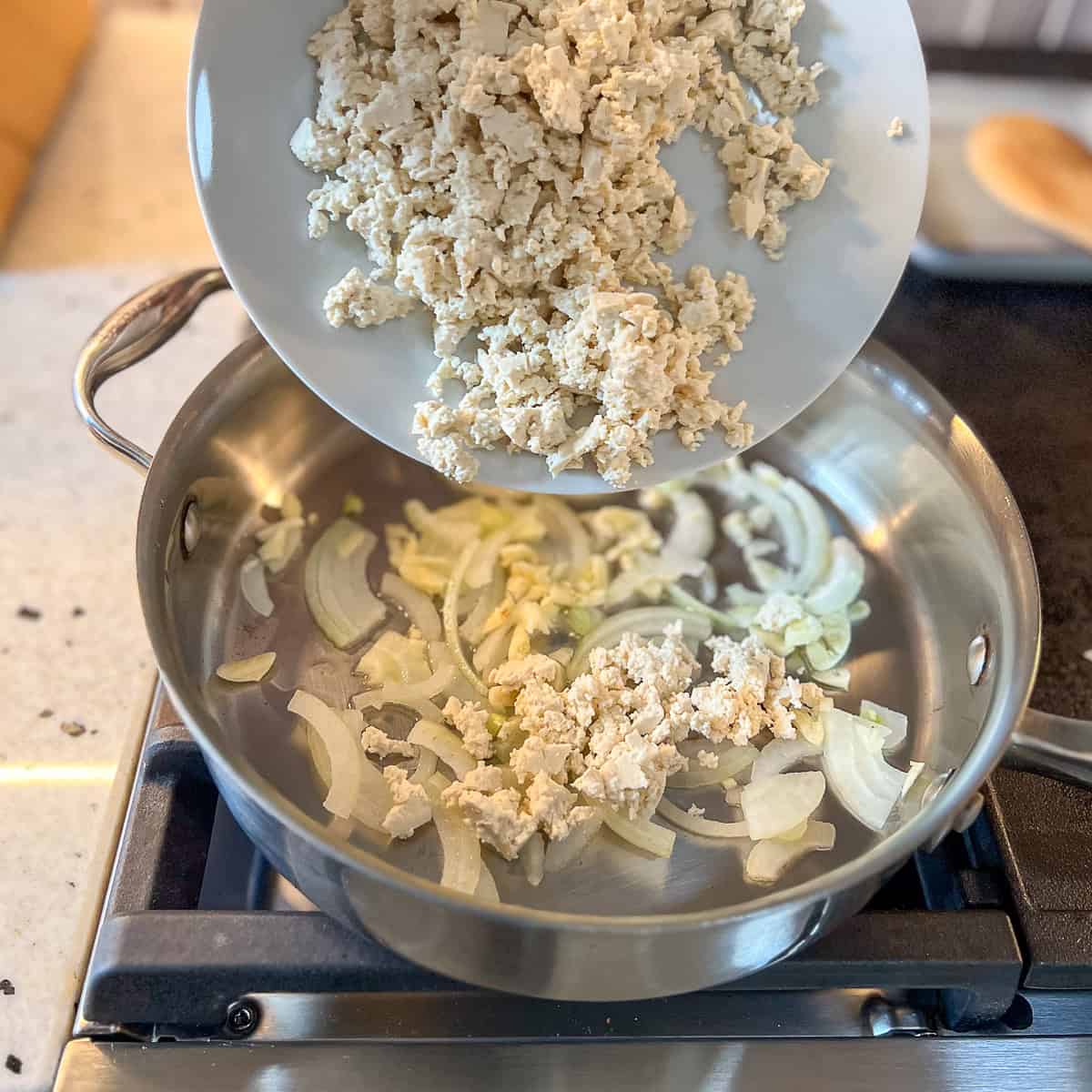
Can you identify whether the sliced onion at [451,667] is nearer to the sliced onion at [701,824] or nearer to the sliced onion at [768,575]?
the sliced onion at [701,824]

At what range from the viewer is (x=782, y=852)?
73 cm

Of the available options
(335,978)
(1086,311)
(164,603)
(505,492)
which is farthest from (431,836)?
(1086,311)

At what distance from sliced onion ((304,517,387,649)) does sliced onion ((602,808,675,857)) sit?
0.26 meters

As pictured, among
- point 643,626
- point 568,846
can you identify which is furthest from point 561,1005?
point 643,626

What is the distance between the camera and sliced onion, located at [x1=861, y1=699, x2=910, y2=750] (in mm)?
794

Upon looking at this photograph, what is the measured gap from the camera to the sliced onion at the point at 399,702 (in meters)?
0.79

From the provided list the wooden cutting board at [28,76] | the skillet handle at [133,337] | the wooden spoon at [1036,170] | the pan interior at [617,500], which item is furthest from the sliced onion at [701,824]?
the wooden cutting board at [28,76]

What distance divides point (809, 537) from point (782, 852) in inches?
12.6

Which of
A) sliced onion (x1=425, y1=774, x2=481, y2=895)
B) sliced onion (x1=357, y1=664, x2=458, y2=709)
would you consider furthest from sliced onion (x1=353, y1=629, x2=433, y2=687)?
sliced onion (x1=425, y1=774, x2=481, y2=895)

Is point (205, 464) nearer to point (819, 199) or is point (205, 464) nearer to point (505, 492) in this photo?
point (505, 492)

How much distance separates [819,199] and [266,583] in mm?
544

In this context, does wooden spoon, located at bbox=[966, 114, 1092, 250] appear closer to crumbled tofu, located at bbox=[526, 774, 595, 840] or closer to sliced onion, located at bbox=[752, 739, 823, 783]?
sliced onion, located at bbox=[752, 739, 823, 783]

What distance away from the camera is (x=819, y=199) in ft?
2.48

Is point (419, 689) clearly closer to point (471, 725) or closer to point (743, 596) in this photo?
point (471, 725)
